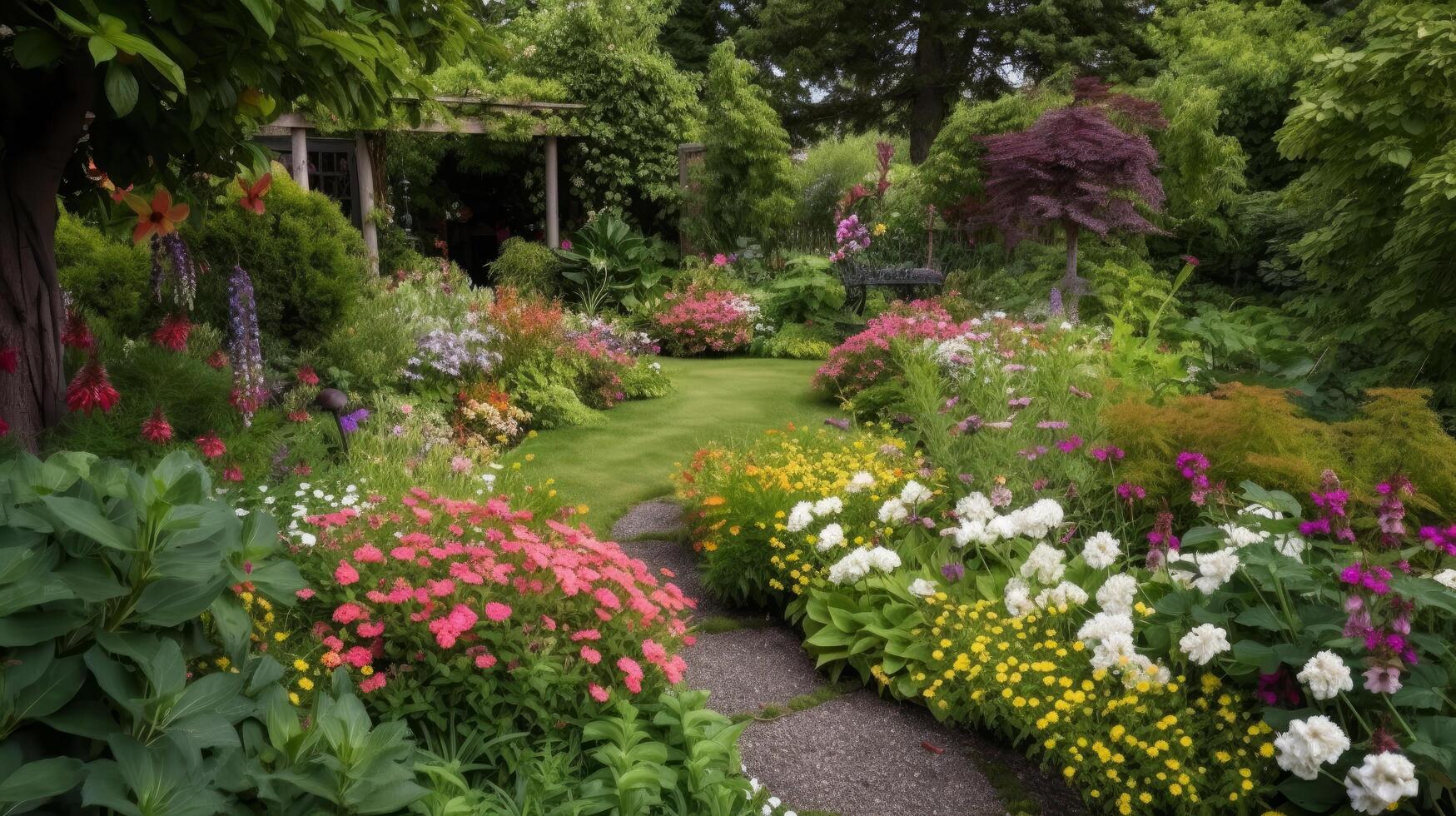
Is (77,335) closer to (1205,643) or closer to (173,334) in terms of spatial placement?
(173,334)

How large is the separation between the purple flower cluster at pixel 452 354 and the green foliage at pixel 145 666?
179 inches

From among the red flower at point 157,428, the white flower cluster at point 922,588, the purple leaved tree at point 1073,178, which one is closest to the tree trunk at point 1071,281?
the purple leaved tree at point 1073,178

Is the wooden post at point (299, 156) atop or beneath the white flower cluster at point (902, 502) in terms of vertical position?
atop

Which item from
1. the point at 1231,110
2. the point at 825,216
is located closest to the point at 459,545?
the point at 825,216

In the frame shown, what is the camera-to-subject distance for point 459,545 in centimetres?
254

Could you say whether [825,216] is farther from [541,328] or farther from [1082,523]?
[1082,523]

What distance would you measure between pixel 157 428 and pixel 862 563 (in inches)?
85.8

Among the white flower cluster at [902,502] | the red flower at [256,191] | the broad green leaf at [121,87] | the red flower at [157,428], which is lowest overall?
the white flower cluster at [902,502]

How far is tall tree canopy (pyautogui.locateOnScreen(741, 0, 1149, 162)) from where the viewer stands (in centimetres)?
1772

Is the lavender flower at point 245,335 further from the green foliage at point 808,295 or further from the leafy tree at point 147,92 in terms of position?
the green foliage at point 808,295

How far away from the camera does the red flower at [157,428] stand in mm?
2662

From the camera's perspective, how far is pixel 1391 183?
189 inches

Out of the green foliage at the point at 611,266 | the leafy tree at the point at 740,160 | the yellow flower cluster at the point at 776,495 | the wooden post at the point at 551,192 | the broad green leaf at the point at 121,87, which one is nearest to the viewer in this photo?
the broad green leaf at the point at 121,87

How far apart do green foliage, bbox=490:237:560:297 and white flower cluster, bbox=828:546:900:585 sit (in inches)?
342
